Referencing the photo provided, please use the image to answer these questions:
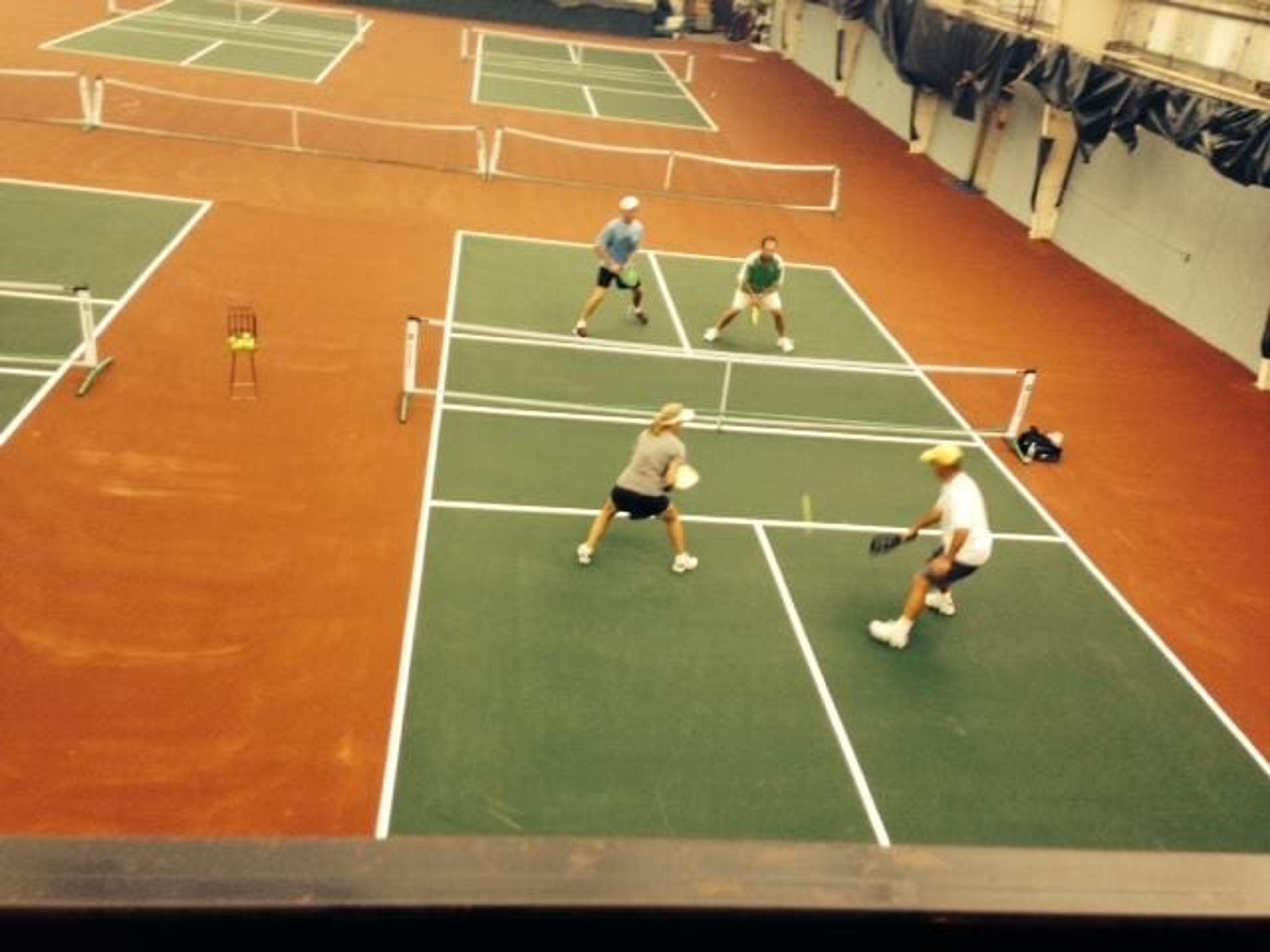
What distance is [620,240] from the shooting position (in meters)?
14.8

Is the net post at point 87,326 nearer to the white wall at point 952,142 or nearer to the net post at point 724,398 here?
the net post at point 724,398

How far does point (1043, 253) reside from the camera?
22.4 m

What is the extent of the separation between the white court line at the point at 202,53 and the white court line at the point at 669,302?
16885 millimetres

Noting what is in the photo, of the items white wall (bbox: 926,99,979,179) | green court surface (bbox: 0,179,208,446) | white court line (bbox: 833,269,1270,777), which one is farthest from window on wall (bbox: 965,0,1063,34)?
green court surface (bbox: 0,179,208,446)

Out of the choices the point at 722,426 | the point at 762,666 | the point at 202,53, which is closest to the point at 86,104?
the point at 202,53

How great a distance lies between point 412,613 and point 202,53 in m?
26.7

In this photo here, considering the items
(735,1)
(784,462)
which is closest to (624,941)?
(784,462)

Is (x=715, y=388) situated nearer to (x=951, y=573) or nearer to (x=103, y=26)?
(x=951, y=573)

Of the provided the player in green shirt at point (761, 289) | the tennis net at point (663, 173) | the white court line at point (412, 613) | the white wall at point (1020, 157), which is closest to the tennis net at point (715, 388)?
the white court line at point (412, 613)

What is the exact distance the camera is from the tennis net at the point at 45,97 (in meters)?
21.9

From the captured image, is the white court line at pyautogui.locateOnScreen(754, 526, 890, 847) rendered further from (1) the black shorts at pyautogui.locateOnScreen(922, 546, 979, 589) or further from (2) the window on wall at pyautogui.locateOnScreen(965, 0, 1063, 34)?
(2) the window on wall at pyautogui.locateOnScreen(965, 0, 1063, 34)

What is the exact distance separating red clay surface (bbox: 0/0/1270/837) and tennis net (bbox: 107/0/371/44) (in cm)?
1513

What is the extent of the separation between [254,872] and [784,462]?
11780mm

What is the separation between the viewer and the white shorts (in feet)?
49.9
